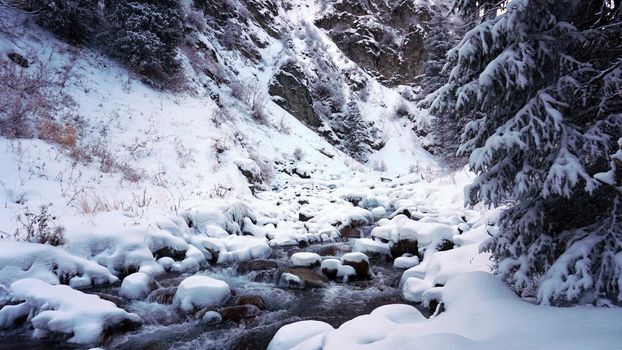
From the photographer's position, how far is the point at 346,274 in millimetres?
6441

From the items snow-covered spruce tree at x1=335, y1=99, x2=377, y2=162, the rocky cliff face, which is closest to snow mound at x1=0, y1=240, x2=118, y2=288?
snow-covered spruce tree at x1=335, y1=99, x2=377, y2=162

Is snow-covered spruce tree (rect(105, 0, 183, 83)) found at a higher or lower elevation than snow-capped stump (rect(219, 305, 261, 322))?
higher

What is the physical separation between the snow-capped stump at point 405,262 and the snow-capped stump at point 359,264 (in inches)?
27.9

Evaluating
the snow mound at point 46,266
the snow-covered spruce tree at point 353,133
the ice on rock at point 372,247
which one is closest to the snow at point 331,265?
the ice on rock at point 372,247

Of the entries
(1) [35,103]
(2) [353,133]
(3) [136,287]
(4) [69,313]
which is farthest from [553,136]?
(2) [353,133]

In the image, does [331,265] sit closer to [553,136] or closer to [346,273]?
[346,273]

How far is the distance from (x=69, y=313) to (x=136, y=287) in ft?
3.67

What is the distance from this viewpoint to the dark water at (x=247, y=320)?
4133 millimetres

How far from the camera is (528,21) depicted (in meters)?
3.37

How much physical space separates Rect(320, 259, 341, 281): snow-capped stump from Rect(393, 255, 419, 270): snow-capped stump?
3.89 feet

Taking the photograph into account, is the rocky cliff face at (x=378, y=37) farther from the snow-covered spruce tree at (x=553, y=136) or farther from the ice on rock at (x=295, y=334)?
the ice on rock at (x=295, y=334)

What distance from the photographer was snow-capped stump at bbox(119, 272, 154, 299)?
→ 5.13m

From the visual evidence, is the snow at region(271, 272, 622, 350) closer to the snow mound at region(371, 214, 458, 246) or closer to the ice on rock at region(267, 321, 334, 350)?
the ice on rock at region(267, 321, 334, 350)

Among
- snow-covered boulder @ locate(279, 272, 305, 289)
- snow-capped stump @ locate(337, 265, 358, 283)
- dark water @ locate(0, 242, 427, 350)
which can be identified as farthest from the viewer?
snow-capped stump @ locate(337, 265, 358, 283)
